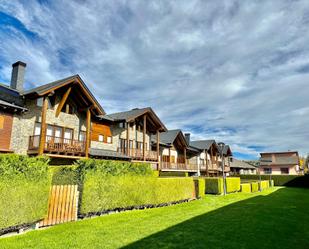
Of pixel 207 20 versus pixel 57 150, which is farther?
pixel 57 150

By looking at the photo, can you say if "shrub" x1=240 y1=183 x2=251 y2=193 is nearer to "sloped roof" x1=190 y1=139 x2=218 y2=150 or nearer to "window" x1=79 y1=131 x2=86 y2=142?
"sloped roof" x1=190 y1=139 x2=218 y2=150

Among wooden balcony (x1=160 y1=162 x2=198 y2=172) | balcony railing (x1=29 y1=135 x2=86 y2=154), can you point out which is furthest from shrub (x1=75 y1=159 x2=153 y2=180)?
wooden balcony (x1=160 y1=162 x2=198 y2=172)

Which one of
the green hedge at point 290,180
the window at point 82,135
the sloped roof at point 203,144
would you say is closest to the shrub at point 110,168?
the window at point 82,135

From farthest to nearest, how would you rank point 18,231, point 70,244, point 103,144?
point 103,144 → point 18,231 → point 70,244

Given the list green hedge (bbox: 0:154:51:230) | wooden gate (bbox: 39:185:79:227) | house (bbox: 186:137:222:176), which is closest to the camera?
green hedge (bbox: 0:154:51:230)

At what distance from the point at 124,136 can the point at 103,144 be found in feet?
11.3

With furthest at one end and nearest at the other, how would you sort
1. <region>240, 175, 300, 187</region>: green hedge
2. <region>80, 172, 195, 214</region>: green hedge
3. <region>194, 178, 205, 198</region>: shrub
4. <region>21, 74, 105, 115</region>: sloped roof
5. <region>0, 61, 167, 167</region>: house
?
<region>240, 175, 300, 187</region>: green hedge
<region>194, 178, 205, 198</region>: shrub
<region>21, 74, 105, 115</region>: sloped roof
<region>0, 61, 167, 167</region>: house
<region>80, 172, 195, 214</region>: green hedge

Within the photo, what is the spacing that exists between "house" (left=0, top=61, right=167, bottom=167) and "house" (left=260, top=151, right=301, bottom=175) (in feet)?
163

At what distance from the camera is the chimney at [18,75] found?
2120 centimetres

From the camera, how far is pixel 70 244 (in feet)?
23.0

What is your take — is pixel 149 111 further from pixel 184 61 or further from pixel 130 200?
pixel 130 200

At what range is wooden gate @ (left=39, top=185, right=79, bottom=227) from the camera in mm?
9445

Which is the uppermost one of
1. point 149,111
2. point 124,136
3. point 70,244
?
point 149,111

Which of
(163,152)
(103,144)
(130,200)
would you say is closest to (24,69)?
(103,144)
